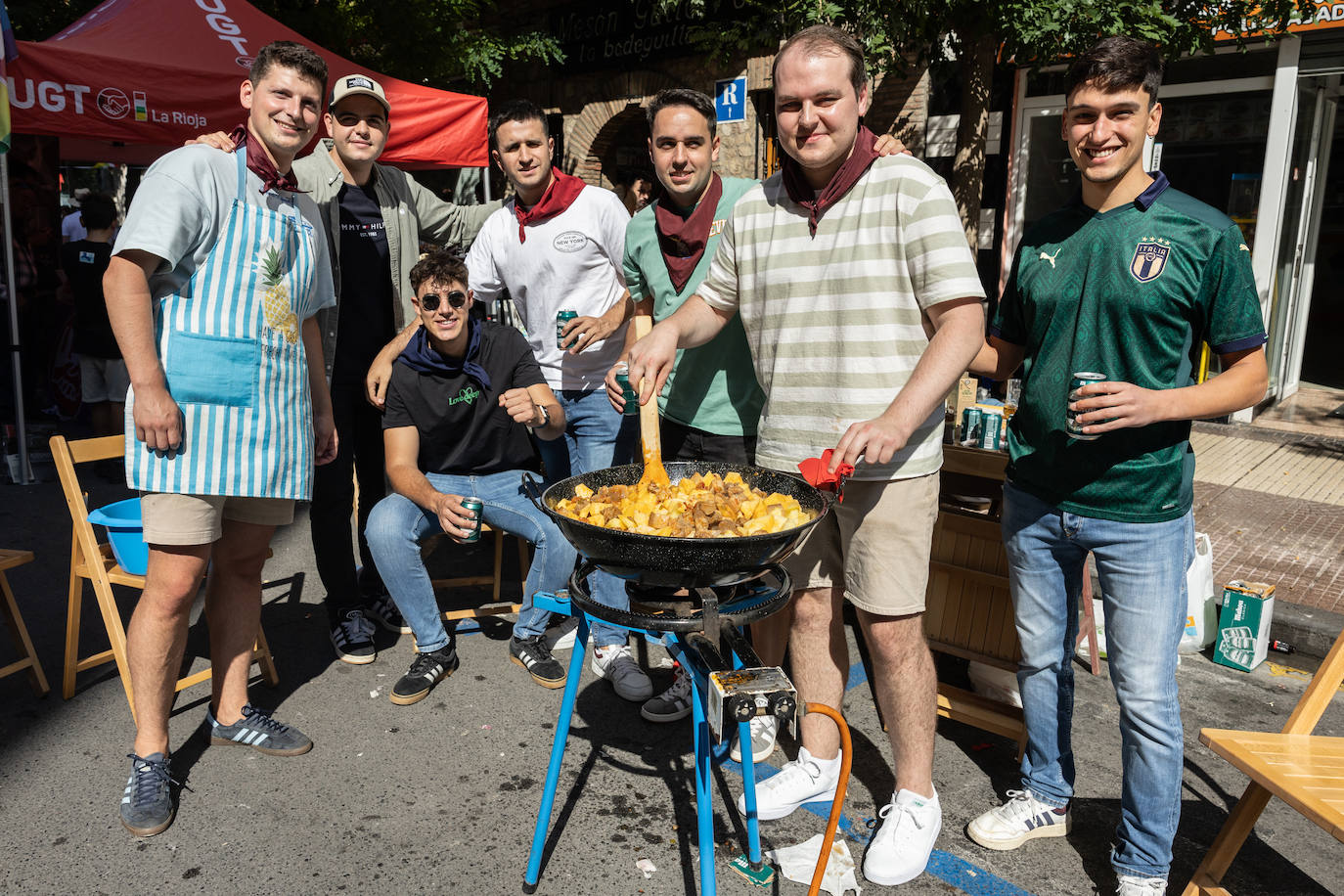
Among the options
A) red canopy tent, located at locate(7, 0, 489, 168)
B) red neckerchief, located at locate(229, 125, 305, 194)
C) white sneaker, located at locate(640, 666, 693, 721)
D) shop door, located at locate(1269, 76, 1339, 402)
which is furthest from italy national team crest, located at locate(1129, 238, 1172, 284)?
shop door, located at locate(1269, 76, 1339, 402)

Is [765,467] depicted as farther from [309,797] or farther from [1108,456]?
[309,797]

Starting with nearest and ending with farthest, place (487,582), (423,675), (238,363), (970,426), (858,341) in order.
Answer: (858,341)
(238,363)
(423,675)
(970,426)
(487,582)

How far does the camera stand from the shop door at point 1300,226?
8.28 metres

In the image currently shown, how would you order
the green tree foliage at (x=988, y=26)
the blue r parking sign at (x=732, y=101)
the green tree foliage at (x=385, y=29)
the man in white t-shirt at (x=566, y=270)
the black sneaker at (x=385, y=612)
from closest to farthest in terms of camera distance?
1. the man in white t-shirt at (x=566, y=270)
2. the black sneaker at (x=385, y=612)
3. the green tree foliage at (x=988, y=26)
4. the blue r parking sign at (x=732, y=101)
5. the green tree foliage at (x=385, y=29)

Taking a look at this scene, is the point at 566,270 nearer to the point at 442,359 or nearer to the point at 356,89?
the point at 442,359

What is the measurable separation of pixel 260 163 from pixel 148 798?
2119mm

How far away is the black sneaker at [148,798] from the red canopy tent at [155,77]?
4577 millimetres

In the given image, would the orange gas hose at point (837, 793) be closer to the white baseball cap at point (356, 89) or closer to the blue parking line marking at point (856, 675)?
the blue parking line marking at point (856, 675)

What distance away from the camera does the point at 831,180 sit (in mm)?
2627

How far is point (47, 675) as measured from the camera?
3.98 metres

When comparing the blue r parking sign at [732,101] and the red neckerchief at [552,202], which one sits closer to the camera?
the red neckerchief at [552,202]

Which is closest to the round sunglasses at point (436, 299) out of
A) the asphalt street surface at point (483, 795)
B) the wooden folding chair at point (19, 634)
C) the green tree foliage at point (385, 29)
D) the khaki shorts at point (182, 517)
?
the khaki shorts at point (182, 517)

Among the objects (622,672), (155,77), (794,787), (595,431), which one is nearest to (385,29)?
(155,77)

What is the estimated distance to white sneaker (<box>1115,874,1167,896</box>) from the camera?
250 centimetres
